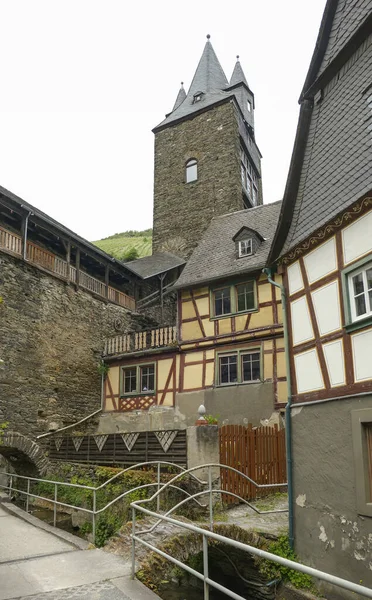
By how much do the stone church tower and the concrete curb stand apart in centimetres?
1902

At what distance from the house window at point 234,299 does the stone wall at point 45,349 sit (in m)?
6.10

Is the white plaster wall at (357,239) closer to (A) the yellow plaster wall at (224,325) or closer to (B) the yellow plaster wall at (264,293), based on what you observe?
(B) the yellow plaster wall at (264,293)

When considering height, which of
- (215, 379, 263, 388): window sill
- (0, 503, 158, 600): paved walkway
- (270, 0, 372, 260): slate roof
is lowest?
(0, 503, 158, 600): paved walkway

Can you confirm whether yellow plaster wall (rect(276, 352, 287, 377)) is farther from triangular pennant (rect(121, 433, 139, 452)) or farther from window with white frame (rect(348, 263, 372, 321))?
window with white frame (rect(348, 263, 372, 321))

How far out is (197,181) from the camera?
98.0ft

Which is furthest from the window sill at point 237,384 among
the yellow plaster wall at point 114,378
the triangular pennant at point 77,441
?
the yellow plaster wall at point 114,378

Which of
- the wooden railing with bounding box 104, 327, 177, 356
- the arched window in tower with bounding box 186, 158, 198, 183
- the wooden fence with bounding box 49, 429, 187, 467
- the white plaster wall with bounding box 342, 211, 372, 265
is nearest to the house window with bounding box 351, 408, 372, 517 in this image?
the white plaster wall with bounding box 342, 211, 372, 265

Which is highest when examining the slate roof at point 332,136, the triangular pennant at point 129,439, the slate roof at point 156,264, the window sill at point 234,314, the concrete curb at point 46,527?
the slate roof at point 156,264

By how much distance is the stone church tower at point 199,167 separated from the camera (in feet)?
94.4

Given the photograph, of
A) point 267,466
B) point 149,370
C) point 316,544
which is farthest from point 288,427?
point 149,370

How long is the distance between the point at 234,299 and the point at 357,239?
9.21 meters

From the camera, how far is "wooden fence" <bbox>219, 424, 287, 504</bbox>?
11195mm

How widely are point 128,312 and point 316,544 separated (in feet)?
54.8

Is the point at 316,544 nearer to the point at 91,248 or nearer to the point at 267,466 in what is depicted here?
the point at 267,466
